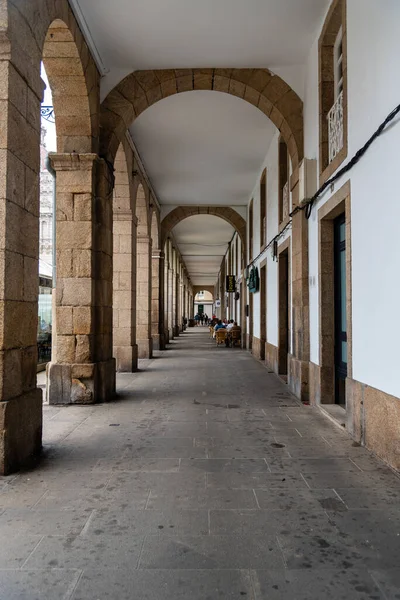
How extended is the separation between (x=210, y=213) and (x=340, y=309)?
1036cm

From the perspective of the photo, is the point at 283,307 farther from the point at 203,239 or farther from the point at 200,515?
the point at 203,239

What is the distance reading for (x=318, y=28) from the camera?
546 cm

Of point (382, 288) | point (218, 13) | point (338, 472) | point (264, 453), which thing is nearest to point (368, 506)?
point (338, 472)

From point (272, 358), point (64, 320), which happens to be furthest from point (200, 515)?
point (272, 358)

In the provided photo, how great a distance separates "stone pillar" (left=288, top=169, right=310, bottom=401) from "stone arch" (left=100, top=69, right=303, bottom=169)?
0.71m

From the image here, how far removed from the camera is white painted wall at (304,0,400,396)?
339 centimetres

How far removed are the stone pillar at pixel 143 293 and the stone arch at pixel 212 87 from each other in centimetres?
534

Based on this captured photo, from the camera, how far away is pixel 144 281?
11.9 metres

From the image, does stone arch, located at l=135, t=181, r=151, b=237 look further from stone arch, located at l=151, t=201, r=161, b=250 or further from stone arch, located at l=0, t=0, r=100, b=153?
stone arch, located at l=0, t=0, r=100, b=153

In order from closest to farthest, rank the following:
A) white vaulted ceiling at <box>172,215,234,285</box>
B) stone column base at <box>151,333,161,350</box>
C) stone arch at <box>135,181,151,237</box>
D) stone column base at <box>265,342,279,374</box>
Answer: stone column base at <box>265,342,279,374</box>
stone arch at <box>135,181,151,237</box>
stone column base at <box>151,333,161,350</box>
white vaulted ceiling at <box>172,215,234,285</box>

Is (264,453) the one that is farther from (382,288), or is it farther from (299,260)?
(299,260)

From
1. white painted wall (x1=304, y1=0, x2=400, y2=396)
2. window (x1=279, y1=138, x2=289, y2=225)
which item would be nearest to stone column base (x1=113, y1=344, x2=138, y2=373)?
window (x1=279, y1=138, x2=289, y2=225)

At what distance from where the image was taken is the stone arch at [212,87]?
21.0 feet

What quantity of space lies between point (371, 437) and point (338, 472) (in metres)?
0.62
